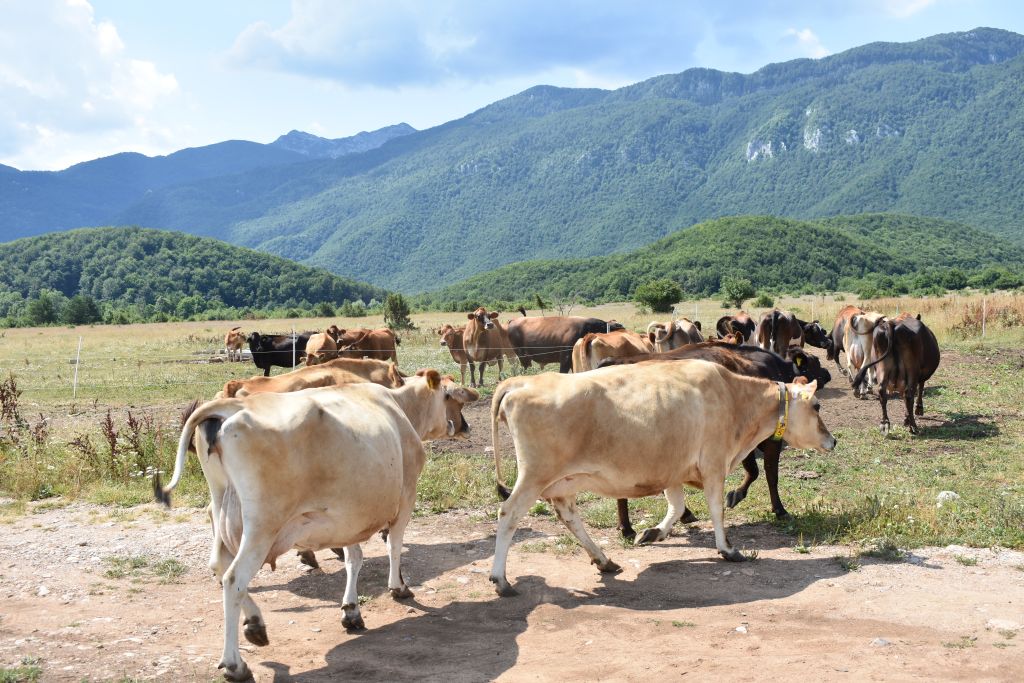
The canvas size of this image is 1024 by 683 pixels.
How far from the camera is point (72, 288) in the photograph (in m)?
90.9

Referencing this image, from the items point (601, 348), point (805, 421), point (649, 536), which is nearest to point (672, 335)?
point (601, 348)

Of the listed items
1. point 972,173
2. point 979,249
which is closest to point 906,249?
point 979,249

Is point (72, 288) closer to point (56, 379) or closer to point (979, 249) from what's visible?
point (56, 379)

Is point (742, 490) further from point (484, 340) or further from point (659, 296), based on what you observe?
point (659, 296)

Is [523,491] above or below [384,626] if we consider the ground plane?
above

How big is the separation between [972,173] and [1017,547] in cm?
14922

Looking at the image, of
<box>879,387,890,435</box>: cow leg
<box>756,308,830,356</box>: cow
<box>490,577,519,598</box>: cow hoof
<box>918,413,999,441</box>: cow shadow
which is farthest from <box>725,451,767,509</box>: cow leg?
<box>756,308,830,356</box>: cow

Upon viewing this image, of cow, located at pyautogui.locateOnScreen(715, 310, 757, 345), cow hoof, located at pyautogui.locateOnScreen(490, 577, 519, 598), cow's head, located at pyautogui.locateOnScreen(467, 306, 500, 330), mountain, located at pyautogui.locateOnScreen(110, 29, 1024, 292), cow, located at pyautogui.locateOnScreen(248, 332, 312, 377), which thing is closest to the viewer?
cow hoof, located at pyautogui.locateOnScreen(490, 577, 519, 598)

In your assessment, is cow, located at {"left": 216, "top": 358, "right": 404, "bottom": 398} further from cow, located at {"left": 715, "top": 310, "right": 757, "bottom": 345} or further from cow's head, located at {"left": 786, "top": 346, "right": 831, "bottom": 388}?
cow, located at {"left": 715, "top": 310, "right": 757, "bottom": 345}

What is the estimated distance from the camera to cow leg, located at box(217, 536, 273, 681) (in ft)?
17.8

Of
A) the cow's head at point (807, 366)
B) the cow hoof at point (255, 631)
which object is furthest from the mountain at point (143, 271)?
the cow hoof at point (255, 631)

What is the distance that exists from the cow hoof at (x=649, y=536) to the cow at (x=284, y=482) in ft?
8.28

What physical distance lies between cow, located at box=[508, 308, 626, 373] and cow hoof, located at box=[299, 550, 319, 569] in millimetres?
13313

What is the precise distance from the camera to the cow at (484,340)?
21.3 m
